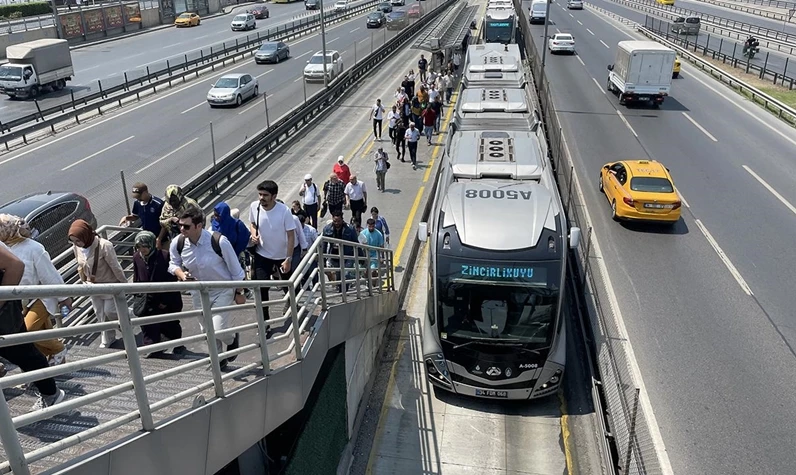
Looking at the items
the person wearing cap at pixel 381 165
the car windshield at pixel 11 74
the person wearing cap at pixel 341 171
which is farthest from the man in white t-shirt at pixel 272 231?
the car windshield at pixel 11 74

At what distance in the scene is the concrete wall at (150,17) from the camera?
56438mm

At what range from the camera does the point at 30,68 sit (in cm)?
3034

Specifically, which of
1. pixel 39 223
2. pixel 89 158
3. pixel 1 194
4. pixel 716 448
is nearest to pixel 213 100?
pixel 89 158

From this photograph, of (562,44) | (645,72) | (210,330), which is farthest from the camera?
(562,44)

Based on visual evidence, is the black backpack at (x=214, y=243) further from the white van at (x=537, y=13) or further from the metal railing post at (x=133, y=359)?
the white van at (x=537, y=13)

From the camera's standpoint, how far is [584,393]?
9.58 metres

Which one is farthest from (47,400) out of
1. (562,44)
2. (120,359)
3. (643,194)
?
(562,44)

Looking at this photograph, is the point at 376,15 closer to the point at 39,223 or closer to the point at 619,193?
the point at 619,193

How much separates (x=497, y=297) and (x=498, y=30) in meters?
35.3

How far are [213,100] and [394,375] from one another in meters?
21.6

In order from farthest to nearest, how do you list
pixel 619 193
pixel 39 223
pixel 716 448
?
pixel 619 193 → pixel 39 223 → pixel 716 448

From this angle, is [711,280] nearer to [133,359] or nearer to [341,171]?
[341,171]

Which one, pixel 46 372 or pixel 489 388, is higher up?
pixel 46 372

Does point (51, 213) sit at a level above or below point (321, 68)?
below
